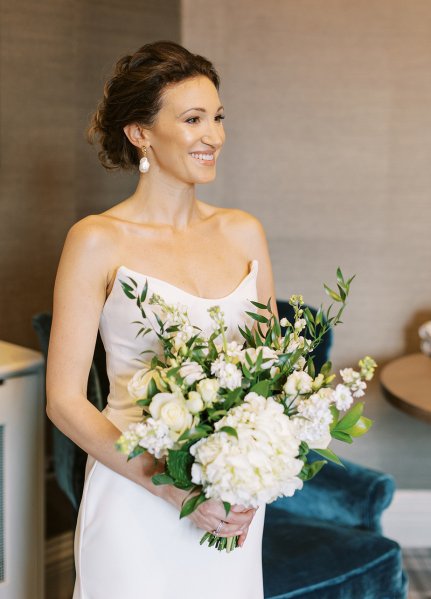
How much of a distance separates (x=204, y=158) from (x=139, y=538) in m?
0.93

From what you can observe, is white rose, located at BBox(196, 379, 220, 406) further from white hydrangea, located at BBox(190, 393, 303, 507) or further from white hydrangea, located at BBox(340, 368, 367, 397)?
white hydrangea, located at BBox(340, 368, 367, 397)

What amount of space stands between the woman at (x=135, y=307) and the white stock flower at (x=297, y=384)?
0.30 meters

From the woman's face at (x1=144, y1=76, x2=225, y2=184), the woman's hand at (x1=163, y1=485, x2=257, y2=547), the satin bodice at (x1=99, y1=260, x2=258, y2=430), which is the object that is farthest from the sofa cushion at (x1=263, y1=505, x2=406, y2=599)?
the woman's face at (x1=144, y1=76, x2=225, y2=184)

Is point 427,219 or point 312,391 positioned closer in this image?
point 312,391

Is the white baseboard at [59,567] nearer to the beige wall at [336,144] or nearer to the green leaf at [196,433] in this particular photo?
the beige wall at [336,144]

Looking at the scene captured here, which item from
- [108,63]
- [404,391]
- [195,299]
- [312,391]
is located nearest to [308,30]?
[108,63]

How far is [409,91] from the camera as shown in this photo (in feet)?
11.3

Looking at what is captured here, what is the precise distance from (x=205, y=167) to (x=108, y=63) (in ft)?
4.77

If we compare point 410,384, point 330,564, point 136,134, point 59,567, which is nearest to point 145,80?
point 136,134

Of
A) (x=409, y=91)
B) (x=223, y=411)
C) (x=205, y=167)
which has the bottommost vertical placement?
(x=223, y=411)

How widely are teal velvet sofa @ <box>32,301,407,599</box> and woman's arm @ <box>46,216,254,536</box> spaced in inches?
21.8

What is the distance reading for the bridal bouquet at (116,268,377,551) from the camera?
1.43 meters

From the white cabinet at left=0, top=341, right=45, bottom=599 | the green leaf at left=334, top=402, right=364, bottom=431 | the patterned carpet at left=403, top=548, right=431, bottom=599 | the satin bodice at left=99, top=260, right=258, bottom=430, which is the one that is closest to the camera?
the green leaf at left=334, top=402, right=364, bottom=431

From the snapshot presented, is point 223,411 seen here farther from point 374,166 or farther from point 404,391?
point 374,166
